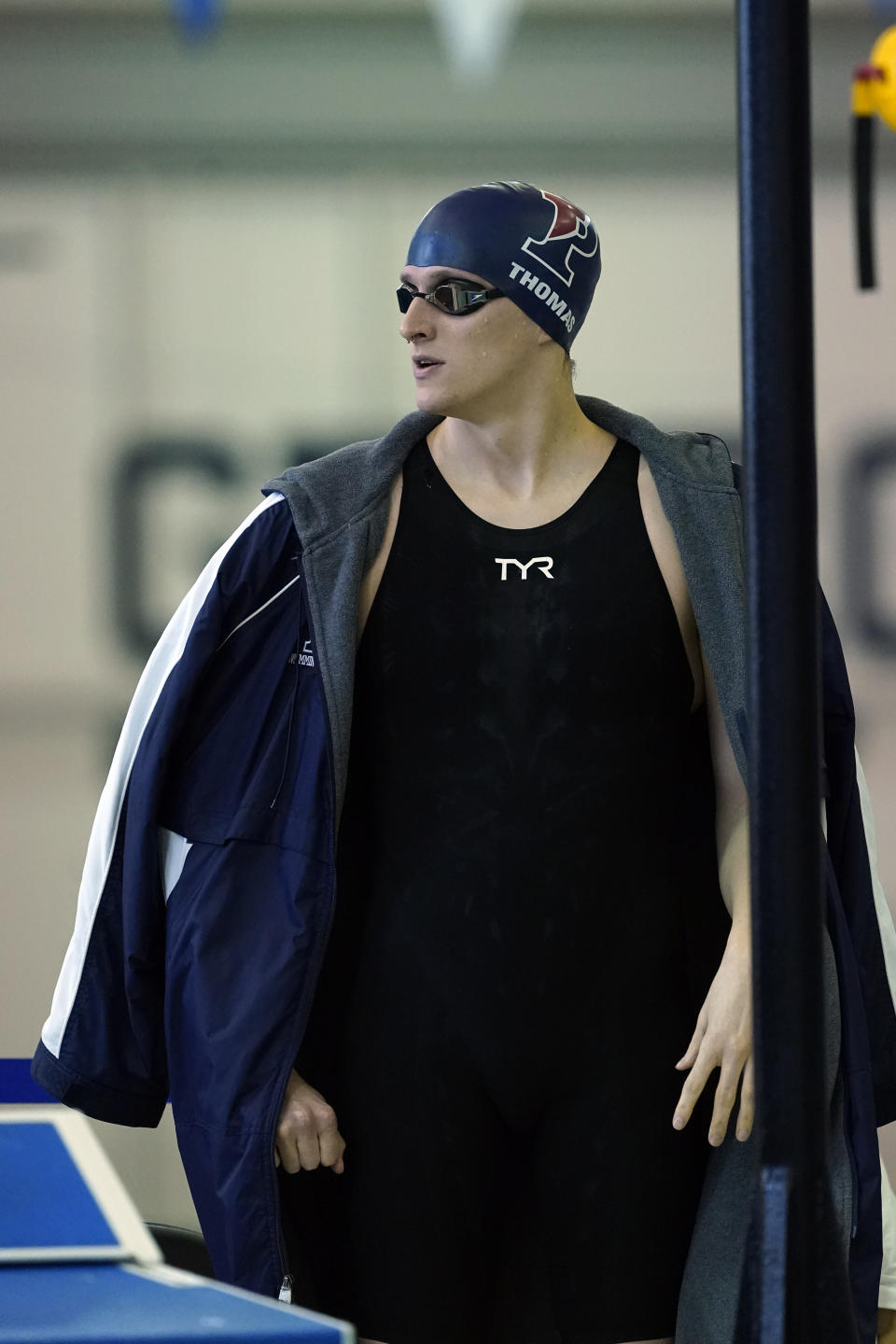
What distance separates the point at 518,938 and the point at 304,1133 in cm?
26

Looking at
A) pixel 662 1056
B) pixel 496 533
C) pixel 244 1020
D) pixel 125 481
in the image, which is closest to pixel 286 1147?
pixel 244 1020

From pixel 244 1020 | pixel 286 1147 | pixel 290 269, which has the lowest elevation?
pixel 286 1147

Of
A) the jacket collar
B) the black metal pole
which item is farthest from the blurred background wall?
the black metal pole

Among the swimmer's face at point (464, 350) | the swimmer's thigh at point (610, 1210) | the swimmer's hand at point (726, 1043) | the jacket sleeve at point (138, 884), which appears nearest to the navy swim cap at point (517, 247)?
the swimmer's face at point (464, 350)

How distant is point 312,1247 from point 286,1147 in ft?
0.52

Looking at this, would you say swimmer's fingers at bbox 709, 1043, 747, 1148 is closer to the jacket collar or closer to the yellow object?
the jacket collar

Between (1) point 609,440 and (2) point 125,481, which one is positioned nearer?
(1) point 609,440

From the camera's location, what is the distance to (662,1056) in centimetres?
148

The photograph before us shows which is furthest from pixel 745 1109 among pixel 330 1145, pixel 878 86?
pixel 878 86

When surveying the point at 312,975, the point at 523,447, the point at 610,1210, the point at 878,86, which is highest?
the point at 878,86

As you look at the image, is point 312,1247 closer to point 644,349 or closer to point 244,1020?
point 244,1020

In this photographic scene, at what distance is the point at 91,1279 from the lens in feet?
2.00

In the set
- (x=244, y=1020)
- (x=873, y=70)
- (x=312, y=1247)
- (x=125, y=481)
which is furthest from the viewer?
(x=125, y=481)

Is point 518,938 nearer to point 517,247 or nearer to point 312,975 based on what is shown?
point 312,975
